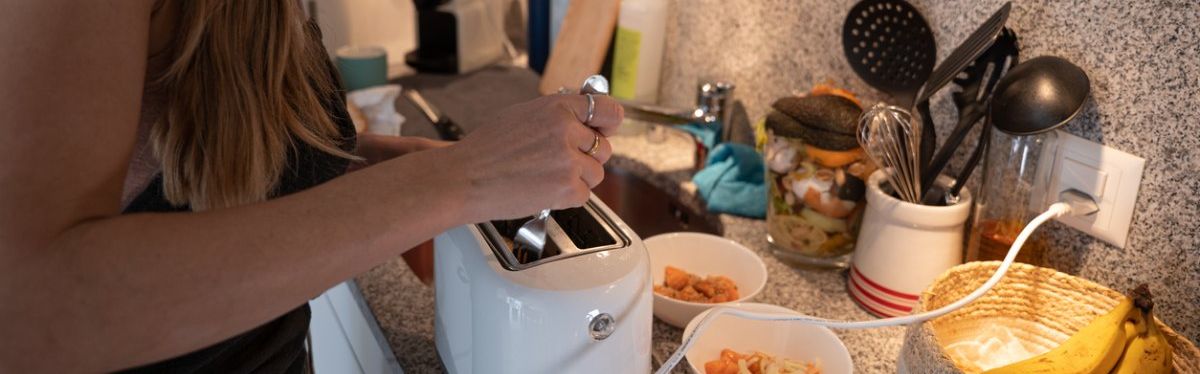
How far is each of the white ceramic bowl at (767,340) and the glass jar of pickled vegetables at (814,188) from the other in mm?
170

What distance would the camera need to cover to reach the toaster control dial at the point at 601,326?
0.59 metres

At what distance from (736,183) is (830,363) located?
40cm

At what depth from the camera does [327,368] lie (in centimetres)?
108

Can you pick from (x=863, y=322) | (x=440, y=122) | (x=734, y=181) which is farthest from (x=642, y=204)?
(x=863, y=322)

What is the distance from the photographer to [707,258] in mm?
982

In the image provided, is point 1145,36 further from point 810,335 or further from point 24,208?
point 24,208

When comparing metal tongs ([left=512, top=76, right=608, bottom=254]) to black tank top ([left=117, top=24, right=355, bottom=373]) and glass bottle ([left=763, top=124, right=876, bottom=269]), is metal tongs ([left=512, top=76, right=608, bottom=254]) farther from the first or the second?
glass bottle ([left=763, top=124, right=876, bottom=269])

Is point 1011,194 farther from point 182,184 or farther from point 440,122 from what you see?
point 440,122

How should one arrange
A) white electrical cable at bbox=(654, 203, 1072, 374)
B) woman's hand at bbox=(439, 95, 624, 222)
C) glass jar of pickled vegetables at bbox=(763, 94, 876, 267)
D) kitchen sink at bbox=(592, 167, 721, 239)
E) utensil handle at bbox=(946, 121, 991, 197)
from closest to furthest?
woman's hand at bbox=(439, 95, 624, 222) → white electrical cable at bbox=(654, 203, 1072, 374) → utensil handle at bbox=(946, 121, 991, 197) → glass jar of pickled vegetables at bbox=(763, 94, 876, 267) → kitchen sink at bbox=(592, 167, 721, 239)

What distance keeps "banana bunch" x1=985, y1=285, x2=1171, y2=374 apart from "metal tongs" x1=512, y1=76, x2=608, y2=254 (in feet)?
1.15

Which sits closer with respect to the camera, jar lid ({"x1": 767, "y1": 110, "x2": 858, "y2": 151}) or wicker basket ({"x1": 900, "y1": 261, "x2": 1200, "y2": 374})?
wicker basket ({"x1": 900, "y1": 261, "x2": 1200, "y2": 374})

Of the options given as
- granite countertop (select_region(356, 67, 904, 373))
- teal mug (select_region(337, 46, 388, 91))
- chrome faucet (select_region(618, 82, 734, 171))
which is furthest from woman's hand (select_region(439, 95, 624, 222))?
teal mug (select_region(337, 46, 388, 91))

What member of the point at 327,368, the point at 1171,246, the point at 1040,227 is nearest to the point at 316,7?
the point at 327,368

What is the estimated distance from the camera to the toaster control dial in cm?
59
